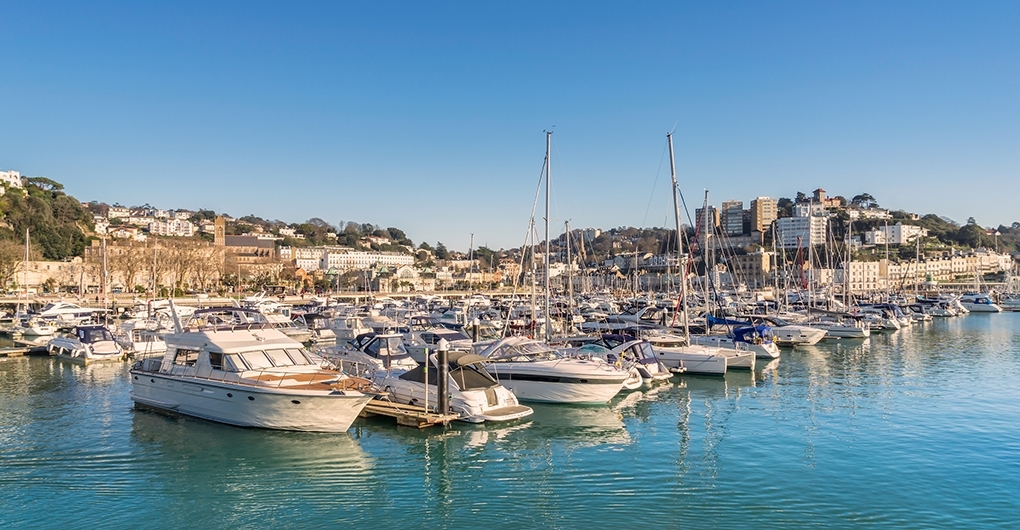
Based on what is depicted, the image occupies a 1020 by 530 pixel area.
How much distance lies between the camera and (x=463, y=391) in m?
19.9

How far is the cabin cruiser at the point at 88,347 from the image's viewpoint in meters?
34.2

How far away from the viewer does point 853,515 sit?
12.7 metres

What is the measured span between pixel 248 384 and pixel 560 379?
9.62 m

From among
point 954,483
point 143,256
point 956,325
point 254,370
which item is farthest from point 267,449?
point 143,256

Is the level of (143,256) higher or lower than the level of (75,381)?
higher

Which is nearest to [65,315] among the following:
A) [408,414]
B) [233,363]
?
[233,363]

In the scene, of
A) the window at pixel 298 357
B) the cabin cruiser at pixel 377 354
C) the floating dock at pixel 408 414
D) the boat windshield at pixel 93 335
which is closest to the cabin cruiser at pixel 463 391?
the floating dock at pixel 408 414

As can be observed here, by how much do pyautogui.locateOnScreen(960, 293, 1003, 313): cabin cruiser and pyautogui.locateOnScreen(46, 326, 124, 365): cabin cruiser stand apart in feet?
316

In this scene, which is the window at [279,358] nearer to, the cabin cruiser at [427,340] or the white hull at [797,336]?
the cabin cruiser at [427,340]

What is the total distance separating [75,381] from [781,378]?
1172 inches

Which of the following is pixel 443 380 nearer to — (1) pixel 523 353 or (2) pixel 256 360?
(2) pixel 256 360

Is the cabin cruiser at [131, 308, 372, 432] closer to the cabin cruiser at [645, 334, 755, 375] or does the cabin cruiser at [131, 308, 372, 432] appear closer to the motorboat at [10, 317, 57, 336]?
the cabin cruiser at [645, 334, 755, 375]

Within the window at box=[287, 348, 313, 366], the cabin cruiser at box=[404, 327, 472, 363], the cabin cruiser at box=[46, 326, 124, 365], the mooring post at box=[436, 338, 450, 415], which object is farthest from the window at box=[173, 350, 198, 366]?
the cabin cruiser at box=[46, 326, 124, 365]

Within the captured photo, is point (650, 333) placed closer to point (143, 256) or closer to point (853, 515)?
point (853, 515)
